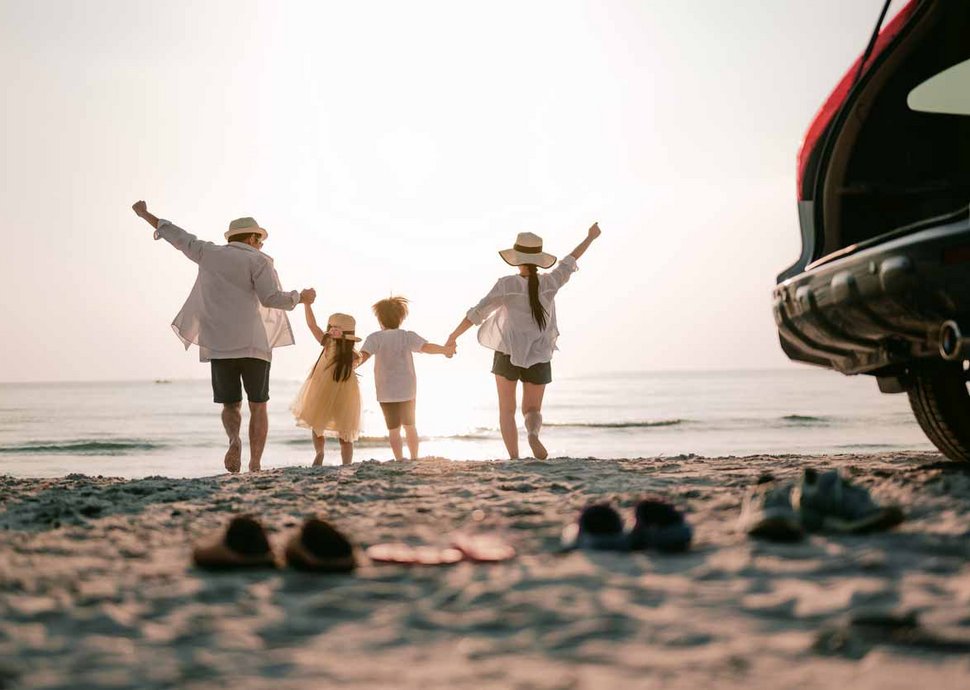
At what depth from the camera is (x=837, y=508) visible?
3.49 m

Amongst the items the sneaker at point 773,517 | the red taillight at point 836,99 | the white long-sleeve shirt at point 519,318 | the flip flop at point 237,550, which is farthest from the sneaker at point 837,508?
the white long-sleeve shirt at point 519,318

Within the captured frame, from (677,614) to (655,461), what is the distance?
4.72 meters

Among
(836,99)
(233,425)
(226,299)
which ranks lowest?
(233,425)

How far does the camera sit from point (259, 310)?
7.22 meters

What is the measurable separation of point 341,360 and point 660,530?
5894 millimetres

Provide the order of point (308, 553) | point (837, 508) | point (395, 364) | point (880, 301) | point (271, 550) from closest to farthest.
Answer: point (308, 553), point (271, 550), point (837, 508), point (880, 301), point (395, 364)

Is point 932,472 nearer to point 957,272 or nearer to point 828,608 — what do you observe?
point 957,272

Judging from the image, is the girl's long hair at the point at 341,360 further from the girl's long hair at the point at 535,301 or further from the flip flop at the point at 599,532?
the flip flop at the point at 599,532

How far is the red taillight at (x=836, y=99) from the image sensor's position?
439 centimetres

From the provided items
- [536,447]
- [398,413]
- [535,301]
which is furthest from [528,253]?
[398,413]

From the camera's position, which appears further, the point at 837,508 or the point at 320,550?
the point at 837,508

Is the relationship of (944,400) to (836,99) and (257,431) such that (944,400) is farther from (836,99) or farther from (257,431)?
(257,431)

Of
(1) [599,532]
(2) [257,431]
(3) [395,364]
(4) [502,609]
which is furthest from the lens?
(3) [395,364]

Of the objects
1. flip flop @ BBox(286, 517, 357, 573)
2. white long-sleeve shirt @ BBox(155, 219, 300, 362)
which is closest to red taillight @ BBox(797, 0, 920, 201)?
flip flop @ BBox(286, 517, 357, 573)
